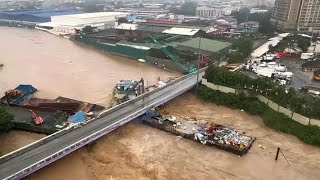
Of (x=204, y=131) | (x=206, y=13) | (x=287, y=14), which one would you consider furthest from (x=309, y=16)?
(x=204, y=131)

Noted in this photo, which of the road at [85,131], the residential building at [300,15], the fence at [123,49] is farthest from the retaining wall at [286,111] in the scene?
the residential building at [300,15]

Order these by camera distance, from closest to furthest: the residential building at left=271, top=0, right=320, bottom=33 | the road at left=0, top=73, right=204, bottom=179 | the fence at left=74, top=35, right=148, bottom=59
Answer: the road at left=0, top=73, right=204, bottom=179 < the fence at left=74, top=35, right=148, bottom=59 < the residential building at left=271, top=0, right=320, bottom=33

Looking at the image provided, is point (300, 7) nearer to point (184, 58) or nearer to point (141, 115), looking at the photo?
point (184, 58)

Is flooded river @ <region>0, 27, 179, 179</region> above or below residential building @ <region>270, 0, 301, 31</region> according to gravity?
below

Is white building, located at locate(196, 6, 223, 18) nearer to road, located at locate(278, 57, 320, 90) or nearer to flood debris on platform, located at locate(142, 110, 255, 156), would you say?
Result: road, located at locate(278, 57, 320, 90)

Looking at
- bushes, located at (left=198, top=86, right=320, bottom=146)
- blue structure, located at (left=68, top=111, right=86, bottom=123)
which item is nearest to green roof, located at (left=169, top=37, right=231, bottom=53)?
bushes, located at (left=198, top=86, right=320, bottom=146)

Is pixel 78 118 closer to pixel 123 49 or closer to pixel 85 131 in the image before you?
pixel 85 131
